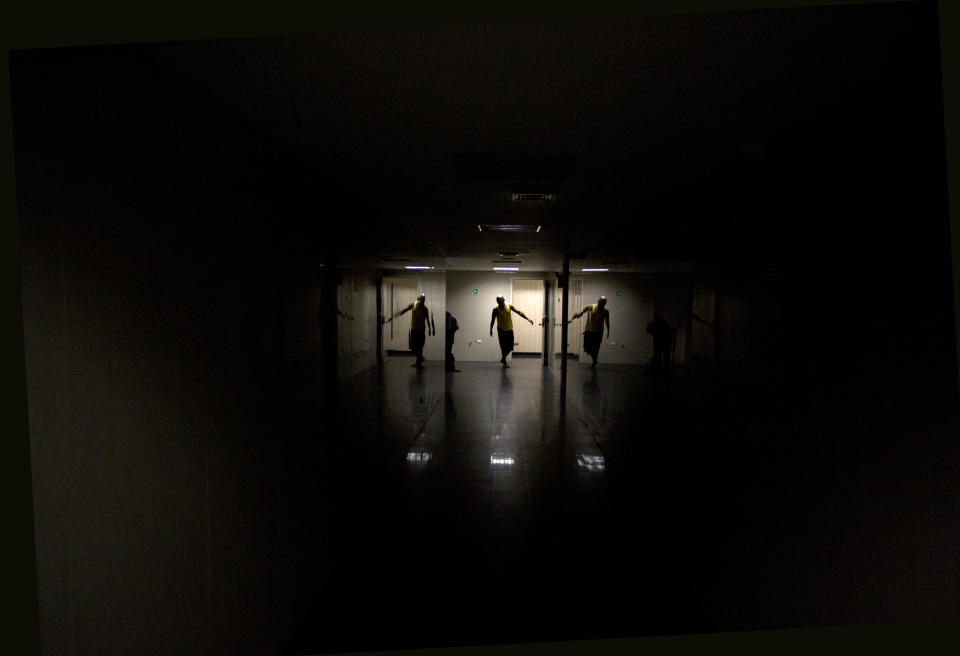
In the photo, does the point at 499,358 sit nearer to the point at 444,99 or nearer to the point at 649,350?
the point at 649,350

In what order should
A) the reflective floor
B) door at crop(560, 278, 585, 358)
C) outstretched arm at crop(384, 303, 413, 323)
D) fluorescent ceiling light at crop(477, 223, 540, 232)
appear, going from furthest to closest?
door at crop(560, 278, 585, 358) < outstretched arm at crop(384, 303, 413, 323) < fluorescent ceiling light at crop(477, 223, 540, 232) < the reflective floor

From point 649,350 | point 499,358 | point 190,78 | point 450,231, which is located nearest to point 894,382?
point 649,350

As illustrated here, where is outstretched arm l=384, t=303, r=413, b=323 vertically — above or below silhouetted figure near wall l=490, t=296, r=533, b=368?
above

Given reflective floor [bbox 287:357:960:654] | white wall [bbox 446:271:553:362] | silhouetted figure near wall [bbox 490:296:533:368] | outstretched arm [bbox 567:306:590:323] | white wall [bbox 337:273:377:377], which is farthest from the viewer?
white wall [bbox 446:271:553:362]

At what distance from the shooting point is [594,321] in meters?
8.45

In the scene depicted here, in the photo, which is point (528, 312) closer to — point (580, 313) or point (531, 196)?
point (580, 313)

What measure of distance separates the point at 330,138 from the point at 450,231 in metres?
3.82

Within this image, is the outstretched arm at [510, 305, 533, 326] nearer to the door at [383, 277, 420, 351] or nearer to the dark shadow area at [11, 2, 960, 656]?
the door at [383, 277, 420, 351]

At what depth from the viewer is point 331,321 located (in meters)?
3.78

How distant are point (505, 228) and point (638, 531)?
3762 mm

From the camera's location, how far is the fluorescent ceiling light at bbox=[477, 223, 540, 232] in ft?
19.6

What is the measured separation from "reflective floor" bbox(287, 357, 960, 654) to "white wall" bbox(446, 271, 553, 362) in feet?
31.0

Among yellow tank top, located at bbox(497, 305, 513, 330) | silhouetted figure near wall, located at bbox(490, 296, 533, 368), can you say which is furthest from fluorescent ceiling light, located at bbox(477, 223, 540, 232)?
yellow tank top, located at bbox(497, 305, 513, 330)

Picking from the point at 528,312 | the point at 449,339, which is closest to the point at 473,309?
the point at 528,312
